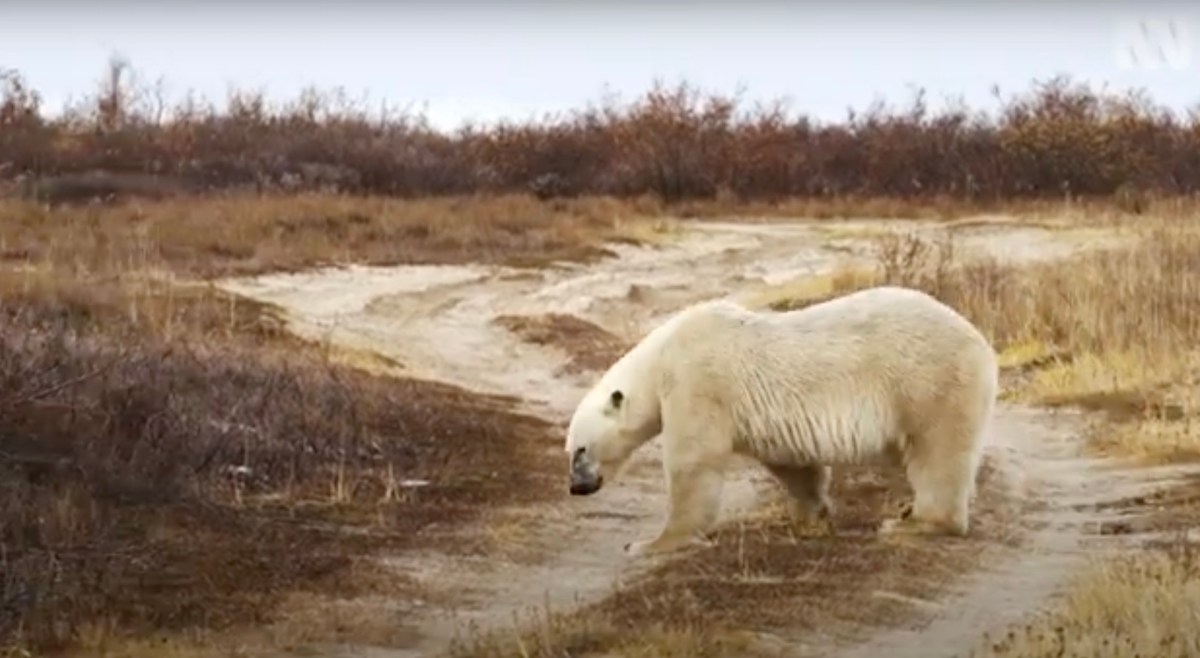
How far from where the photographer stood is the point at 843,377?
10.2 m

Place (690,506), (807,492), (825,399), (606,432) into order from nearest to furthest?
(690,506), (825,399), (606,432), (807,492)

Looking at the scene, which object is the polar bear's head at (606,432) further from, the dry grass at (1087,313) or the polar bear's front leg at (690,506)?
the dry grass at (1087,313)

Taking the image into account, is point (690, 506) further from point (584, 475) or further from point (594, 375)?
point (594, 375)

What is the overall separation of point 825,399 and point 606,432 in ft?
3.72

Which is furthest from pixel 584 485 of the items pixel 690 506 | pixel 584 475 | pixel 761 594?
pixel 761 594

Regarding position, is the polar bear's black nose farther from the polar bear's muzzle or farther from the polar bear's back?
the polar bear's back

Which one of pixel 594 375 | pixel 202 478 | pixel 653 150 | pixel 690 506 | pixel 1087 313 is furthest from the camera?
pixel 653 150

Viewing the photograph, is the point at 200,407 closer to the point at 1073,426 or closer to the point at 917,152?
the point at 1073,426

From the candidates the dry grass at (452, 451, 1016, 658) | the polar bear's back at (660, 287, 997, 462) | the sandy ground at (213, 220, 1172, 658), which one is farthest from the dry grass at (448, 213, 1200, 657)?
the polar bear's back at (660, 287, 997, 462)

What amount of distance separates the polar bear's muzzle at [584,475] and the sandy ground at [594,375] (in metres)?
0.31

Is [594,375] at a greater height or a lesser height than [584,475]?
lesser

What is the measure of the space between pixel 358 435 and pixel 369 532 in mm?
2460

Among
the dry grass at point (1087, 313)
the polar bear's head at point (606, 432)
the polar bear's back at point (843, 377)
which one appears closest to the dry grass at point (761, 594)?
the polar bear's back at point (843, 377)

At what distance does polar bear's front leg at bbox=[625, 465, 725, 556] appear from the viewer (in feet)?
33.1
